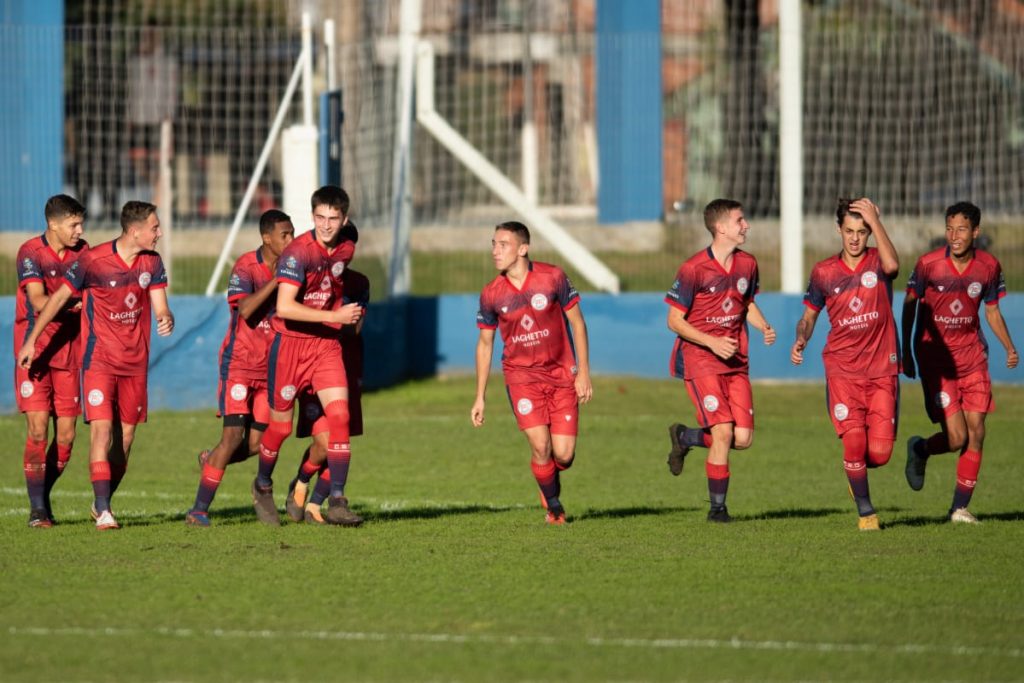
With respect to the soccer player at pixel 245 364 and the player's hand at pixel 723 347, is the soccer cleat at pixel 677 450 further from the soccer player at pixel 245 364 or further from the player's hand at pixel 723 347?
the soccer player at pixel 245 364

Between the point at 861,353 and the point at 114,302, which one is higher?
the point at 114,302

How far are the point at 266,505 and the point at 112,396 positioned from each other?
3.94ft

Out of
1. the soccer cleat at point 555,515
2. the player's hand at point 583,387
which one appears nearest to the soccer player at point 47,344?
the soccer cleat at point 555,515

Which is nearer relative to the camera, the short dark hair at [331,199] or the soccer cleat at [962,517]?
the short dark hair at [331,199]

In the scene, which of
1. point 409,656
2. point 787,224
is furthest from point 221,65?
point 409,656

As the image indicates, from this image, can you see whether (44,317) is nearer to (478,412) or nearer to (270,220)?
(270,220)

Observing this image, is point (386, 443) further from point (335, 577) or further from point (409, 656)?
point (409, 656)

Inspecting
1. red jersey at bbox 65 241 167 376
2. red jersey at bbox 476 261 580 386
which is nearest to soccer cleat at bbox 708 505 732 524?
red jersey at bbox 476 261 580 386

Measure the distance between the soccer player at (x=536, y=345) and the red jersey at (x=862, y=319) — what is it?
1.61 m

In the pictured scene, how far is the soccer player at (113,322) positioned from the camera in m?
10.3

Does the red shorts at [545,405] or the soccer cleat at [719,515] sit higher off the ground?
the red shorts at [545,405]

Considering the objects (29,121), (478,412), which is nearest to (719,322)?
(478,412)

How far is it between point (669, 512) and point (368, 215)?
10.2 m

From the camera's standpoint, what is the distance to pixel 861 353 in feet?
33.9
